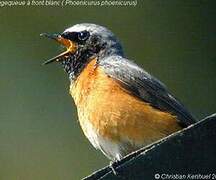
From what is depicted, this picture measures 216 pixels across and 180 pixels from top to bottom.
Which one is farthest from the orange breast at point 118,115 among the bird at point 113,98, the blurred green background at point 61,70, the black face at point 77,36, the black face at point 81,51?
the blurred green background at point 61,70

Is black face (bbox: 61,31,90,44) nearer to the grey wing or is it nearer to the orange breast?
the grey wing

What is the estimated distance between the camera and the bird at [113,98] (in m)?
4.10

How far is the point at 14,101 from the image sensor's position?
6035 mm

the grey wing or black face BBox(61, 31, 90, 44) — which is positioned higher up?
black face BBox(61, 31, 90, 44)

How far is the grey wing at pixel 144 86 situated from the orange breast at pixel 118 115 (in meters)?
0.06

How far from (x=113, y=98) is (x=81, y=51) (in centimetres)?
59

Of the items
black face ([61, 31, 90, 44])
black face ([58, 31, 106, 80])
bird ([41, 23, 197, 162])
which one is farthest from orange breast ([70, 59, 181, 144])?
black face ([61, 31, 90, 44])

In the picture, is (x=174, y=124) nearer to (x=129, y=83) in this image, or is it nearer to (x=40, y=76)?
(x=129, y=83)

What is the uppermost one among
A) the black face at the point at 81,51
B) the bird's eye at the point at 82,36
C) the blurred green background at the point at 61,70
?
the bird's eye at the point at 82,36

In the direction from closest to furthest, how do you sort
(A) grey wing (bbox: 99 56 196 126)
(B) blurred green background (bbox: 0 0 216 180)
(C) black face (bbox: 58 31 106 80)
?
(A) grey wing (bbox: 99 56 196 126)
(C) black face (bbox: 58 31 106 80)
(B) blurred green background (bbox: 0 0 216 180)

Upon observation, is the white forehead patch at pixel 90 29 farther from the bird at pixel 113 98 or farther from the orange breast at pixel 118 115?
the orange breast at pixel 118 115

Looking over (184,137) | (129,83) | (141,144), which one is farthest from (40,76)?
(184,137)

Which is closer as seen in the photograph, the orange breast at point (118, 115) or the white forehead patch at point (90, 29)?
the orange breast at point (118, 115)

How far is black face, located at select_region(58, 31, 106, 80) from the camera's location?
4.66m
